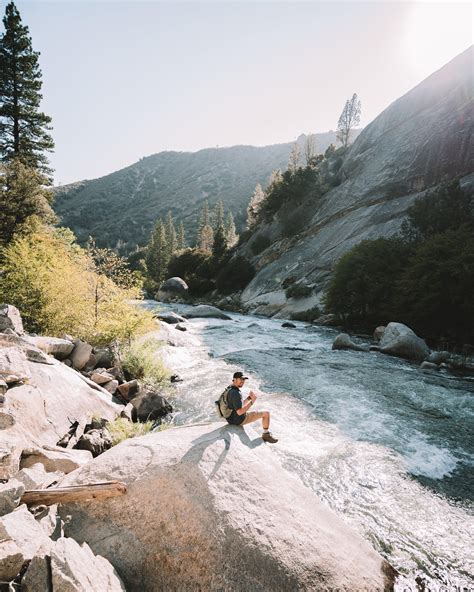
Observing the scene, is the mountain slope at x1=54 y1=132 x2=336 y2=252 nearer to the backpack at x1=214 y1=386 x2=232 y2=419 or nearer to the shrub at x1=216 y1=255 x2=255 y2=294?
the shrub at x1=216 y1=255 x2=255 y2=294

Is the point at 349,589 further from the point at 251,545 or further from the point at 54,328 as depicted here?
the point at 54,328

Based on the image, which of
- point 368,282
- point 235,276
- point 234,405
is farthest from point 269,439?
point 235,276

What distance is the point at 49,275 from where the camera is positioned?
1205cm

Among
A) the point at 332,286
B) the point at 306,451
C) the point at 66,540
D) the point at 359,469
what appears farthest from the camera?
the point at 332,286

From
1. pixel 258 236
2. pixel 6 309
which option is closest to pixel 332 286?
pixel 6 309

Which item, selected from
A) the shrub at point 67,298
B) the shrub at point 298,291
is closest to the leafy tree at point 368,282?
the shrub at point 298,291

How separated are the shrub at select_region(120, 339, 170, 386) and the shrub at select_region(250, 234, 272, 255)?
4475 cm

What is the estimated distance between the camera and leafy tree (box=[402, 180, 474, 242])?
26.9 m

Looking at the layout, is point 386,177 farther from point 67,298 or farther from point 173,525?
point 173,525

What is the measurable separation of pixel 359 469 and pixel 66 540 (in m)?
6.03

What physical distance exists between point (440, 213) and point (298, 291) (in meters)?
15.1

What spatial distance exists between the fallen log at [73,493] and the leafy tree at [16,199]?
17.1 meters

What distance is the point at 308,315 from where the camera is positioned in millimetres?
32156

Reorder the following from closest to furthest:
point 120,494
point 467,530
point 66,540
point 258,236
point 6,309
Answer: point 66,540 → point 120,494 → point 467,530 → point 6,309 → point 258,236
